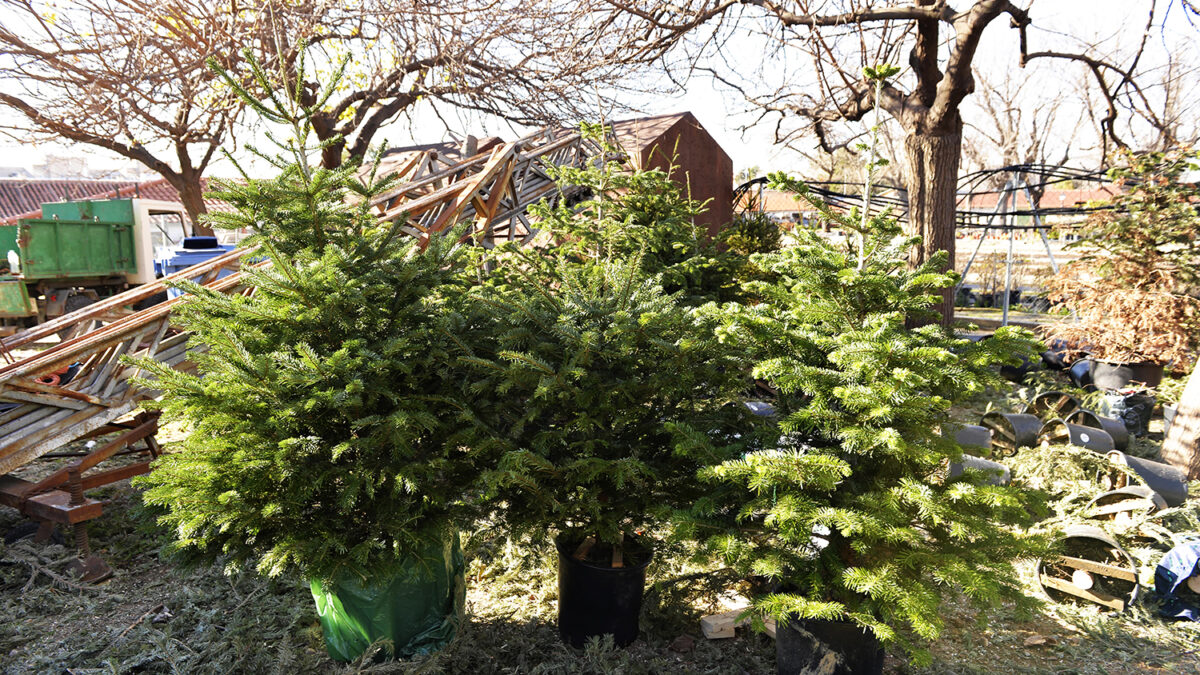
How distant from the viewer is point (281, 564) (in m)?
2.89

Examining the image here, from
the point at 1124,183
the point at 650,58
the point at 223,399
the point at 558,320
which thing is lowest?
the point at 223,399

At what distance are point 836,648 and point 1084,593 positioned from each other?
90.3 inches

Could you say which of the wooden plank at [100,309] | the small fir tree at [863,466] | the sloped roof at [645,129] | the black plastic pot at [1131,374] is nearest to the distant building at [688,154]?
the sloped roof at [645,129]

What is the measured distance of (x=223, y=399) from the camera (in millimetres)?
3072

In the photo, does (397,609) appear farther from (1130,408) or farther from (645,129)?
(1130,408)

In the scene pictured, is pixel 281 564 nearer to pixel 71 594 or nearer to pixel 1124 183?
pixel 71 594

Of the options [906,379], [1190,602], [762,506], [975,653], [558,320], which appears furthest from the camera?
[1190,602]

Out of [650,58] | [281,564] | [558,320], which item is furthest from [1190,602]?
[650,58]

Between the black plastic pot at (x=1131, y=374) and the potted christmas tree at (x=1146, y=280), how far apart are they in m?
0.01

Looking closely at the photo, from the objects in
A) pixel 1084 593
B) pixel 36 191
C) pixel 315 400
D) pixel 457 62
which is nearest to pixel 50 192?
pixel 36 191

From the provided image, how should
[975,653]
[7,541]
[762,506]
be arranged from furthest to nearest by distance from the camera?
[7,541]
[975,653]
[762,506]

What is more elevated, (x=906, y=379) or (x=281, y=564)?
(x=906, y=379)

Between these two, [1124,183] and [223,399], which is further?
[1124,183]

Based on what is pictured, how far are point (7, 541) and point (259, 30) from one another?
6.33m
